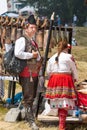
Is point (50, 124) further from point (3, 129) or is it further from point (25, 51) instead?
point (25, 51)

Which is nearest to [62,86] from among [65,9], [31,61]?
[31,61]

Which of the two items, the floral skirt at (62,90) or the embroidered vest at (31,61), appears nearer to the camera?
the floral skirt at (62,90)

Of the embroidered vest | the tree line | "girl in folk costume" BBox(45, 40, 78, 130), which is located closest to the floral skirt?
"girl in folk costume" BBox(45, 40, 78, 130)

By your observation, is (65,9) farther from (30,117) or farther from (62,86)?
(62,86)

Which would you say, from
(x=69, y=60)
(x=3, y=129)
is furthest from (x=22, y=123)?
(x=69, y=60)

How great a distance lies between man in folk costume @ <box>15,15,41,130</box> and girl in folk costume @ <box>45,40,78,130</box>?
332mm

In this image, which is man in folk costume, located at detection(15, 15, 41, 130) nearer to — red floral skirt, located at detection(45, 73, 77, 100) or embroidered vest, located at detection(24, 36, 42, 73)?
embroidered vest, located at detection(24, 36, 42, 73)

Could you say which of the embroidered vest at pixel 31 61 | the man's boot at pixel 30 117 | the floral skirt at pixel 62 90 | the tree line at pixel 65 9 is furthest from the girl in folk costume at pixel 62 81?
the tree line at pixel 65 9

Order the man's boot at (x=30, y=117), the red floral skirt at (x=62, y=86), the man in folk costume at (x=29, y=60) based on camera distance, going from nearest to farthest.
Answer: the red floral skirt at (x=62, y=86), the man in folk costume at (x=29, y=60), the man's boot at (x=30, y=117)

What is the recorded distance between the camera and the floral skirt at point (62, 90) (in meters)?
7.80

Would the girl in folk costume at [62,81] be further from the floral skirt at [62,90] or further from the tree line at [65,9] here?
the tree line at [65,9]

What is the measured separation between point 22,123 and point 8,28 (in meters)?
2.26

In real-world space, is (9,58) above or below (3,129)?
above

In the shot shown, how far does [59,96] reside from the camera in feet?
25.7
